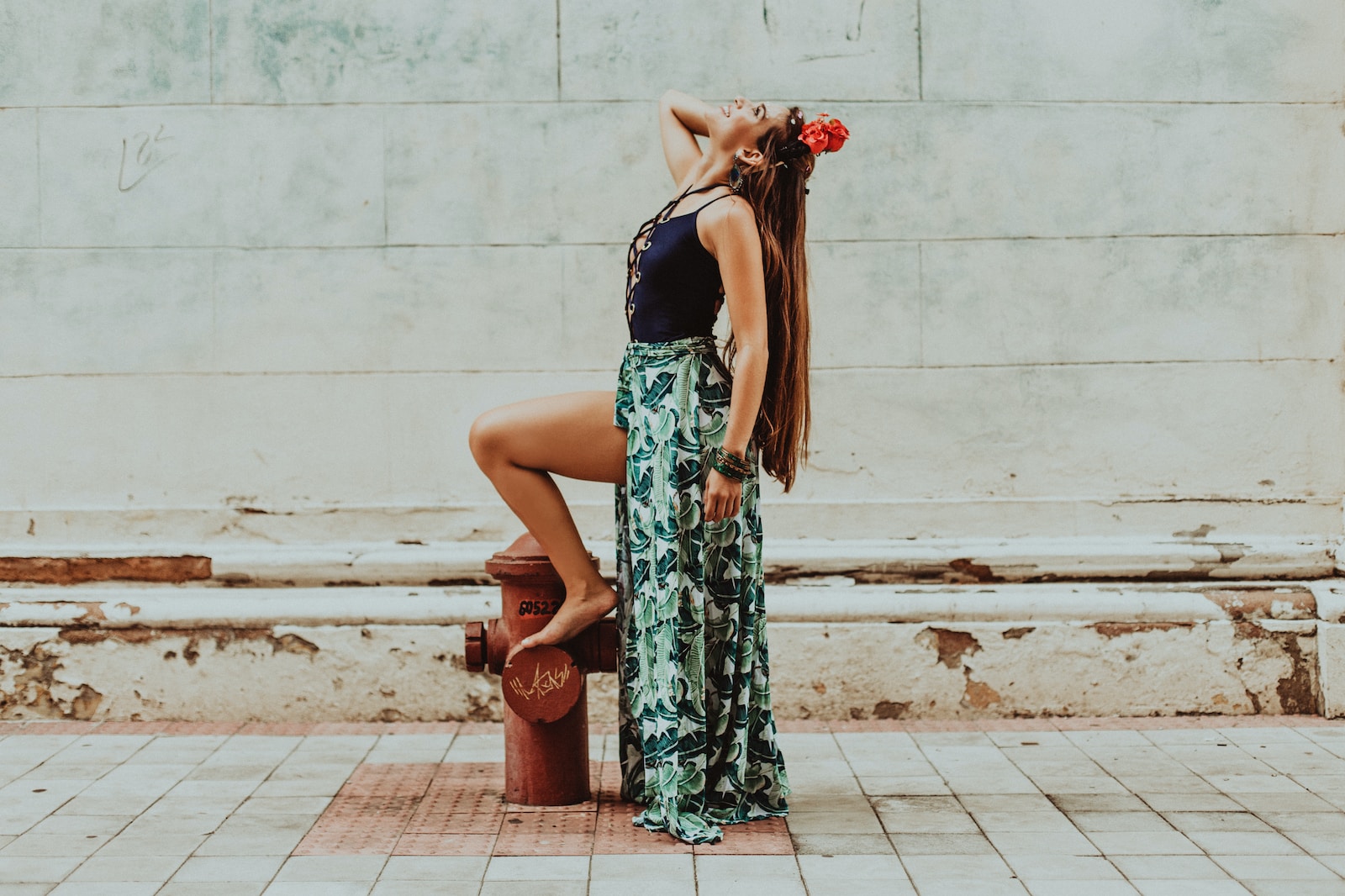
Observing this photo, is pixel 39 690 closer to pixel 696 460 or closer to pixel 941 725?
pixel 696 460

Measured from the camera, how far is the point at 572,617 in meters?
3.71

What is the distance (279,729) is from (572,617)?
1787 millimetres

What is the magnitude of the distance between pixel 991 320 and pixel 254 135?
10.1ft

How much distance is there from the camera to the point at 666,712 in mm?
3621

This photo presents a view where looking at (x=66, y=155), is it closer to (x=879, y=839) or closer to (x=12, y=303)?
(x=12, y=303)

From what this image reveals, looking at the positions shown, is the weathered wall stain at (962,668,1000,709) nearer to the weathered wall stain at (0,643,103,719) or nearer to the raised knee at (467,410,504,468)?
the raised knee at (467,410,504,468)

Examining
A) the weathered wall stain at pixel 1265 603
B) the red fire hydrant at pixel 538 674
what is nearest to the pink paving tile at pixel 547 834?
the red fire hydrant at pixel 538 674

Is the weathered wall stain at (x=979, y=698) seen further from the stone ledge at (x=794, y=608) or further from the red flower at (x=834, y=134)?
the red flower at (x=834, y=134)

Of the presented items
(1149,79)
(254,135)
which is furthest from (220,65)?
(1149,79)

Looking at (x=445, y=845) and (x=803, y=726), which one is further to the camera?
(x=803, y=726)

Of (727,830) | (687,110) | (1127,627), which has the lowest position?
(727,830)

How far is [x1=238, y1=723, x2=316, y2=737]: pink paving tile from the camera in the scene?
4.82 meters

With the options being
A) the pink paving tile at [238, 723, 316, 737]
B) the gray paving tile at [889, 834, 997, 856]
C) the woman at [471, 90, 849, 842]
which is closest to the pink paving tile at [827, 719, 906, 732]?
the woman at [471, 90, 849, 842]

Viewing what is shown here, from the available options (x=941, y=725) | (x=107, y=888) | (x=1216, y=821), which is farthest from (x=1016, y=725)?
(x=107, y=888)
